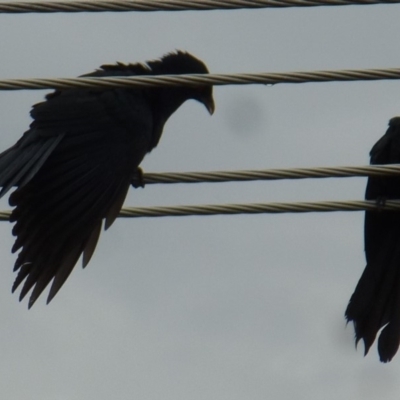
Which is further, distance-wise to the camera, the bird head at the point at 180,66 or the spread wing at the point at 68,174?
the bird head at the point at 180,66

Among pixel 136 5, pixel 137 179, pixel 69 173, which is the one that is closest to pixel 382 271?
pixel 137 179

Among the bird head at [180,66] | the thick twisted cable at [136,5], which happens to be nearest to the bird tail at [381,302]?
the bird head at [180,66]

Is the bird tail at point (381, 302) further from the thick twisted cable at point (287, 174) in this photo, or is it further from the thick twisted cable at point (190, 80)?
the thick twisted cable at point (190, 80)

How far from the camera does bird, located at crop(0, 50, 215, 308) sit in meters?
4.89

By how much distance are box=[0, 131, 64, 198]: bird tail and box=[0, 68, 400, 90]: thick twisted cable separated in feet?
2.13

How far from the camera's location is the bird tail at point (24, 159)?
196 inches

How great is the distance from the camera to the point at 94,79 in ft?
14.3

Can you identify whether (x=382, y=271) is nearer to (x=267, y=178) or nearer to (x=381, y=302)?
(x=381, y=302)

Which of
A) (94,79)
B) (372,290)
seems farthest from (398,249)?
(94,79)

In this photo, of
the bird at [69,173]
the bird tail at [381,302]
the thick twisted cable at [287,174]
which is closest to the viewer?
the thick twisted cable at [287,174]

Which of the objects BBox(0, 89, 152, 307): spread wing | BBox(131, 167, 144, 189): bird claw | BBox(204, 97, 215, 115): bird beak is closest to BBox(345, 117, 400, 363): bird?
BBox(204, 97, 215, 115): bird beak

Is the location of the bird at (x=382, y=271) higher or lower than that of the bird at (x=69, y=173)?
lower

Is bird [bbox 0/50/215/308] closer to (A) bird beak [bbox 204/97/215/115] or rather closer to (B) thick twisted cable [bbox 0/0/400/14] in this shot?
(B) thick twisted cable [bbox 0/0/400/14]

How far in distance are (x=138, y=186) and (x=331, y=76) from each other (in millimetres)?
1415
